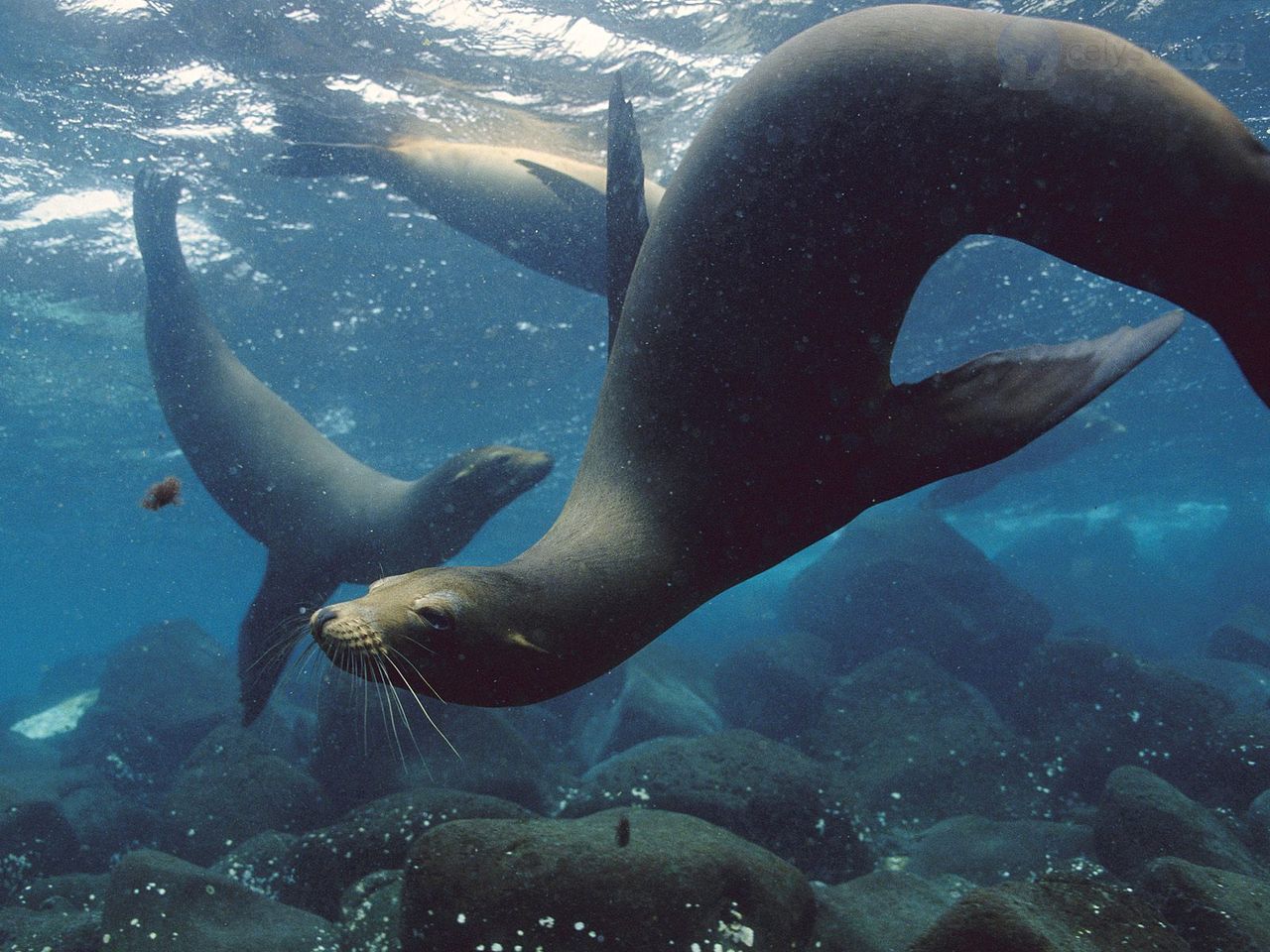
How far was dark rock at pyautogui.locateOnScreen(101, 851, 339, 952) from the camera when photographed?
11.7ft

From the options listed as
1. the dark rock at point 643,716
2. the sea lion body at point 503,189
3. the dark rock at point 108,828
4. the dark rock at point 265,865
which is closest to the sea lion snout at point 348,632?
the dark rock at point 265,865

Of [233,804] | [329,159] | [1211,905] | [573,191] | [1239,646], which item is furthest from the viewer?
[1239,646]

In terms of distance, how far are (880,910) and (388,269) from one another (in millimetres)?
11255

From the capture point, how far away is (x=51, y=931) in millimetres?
3951

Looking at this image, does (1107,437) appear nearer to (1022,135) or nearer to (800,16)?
(800,16)

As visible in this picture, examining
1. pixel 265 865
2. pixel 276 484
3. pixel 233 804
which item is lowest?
pixel 233 804

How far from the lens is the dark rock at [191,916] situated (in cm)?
356

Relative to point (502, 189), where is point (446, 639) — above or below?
below

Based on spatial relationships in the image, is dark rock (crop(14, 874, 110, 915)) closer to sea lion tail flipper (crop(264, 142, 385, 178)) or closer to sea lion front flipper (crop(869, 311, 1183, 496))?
sea lion front flipper (crop(869, 311, 1183, 496))

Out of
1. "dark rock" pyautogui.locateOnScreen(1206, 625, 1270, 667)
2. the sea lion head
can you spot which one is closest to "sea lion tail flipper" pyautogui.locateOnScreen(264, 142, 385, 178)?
the sea lion head

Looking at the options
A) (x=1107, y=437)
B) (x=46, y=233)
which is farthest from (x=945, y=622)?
(x=46, y=233)

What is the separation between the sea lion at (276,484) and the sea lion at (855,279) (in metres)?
2.80

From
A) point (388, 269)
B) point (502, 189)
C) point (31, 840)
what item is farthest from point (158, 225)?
point (31, 840)

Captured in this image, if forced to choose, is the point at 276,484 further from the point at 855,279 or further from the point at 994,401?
the point at 994,401
